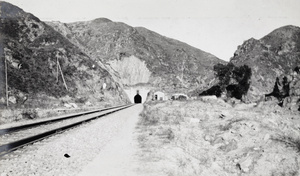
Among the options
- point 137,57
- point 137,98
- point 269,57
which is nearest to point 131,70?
point 137,57

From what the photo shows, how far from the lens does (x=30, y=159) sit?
23.5 ft

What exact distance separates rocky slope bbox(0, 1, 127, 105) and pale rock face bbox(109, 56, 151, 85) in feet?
79.7

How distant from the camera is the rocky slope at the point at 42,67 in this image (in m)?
35.8

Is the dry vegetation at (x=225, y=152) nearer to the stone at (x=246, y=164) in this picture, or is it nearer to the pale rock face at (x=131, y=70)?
the stone at (x=246, y=164)

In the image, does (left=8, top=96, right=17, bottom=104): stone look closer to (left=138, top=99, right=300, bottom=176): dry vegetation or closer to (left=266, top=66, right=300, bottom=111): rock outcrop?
(left=138, top=99, right=300, bottom=176): dry vegetation

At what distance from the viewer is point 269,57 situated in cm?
6806

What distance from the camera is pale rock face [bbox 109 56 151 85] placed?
92938 millimetres

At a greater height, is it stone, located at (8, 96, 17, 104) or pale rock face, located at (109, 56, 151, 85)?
pale rock face, located at (109, 56, 151, 85)

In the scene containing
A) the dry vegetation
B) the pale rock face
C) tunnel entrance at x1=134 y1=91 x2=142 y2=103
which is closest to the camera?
the dry vegetation

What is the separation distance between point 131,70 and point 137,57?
254 inches

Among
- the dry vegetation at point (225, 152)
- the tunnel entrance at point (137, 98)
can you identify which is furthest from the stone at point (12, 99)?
the tunnel entrance at point (137, 98)

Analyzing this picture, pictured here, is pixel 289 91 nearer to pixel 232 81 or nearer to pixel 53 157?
pixel 53 157

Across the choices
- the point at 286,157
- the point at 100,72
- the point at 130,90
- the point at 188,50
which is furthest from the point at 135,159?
the point at 188,50

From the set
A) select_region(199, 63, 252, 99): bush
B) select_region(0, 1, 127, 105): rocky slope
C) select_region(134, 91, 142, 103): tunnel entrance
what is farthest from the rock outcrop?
select_region(134, 91, 142, 103): tunnel entrance
